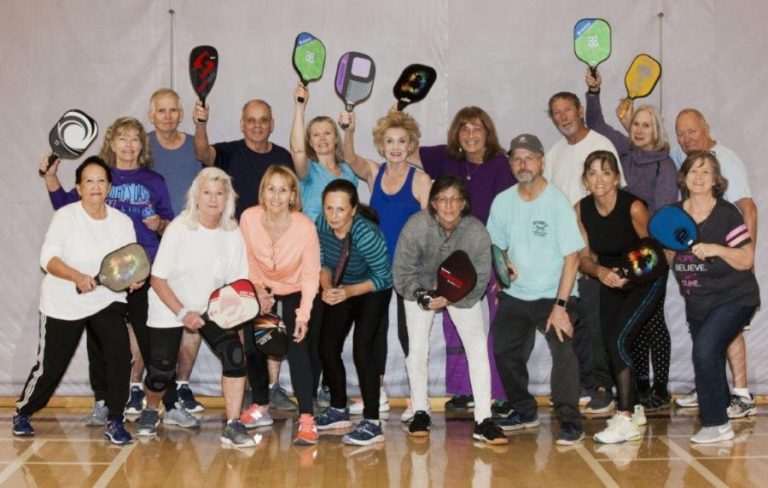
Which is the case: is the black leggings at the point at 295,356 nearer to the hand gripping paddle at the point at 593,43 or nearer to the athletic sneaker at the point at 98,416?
the athletic sneaker at the point at 98,416

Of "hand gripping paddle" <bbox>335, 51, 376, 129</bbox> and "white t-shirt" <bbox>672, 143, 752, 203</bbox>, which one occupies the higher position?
"hand gripping paddle" <bbox>335, 51, 376, 129</bbox>

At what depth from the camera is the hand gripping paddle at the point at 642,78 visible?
7.71 meters

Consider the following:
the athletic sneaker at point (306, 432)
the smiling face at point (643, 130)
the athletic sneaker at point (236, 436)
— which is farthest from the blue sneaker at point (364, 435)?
the smiling face at point (643, 130)

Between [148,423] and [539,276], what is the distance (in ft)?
8.51

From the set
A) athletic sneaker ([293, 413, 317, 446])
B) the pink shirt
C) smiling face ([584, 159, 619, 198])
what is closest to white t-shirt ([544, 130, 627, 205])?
smiling face ([584, 159, 619, 198])

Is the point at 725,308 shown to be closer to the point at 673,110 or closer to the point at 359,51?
the point at 673,110

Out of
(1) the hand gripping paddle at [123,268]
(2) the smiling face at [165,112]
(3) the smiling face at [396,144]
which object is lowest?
(1) the hand gripping paddle at [123,268]

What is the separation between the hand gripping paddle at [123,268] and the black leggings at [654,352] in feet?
10.9

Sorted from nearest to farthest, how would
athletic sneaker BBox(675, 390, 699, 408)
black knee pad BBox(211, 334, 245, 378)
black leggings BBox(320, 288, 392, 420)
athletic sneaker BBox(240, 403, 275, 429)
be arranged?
black knee pad BBox(211, 334, 245, 378) → black leggings BBox(320, 288, 392, 420) → athletic sneaker BBox(240, 403, 275, 429) → athletic sneaker BBox(675, 390, 699, 408)

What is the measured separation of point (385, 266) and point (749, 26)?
3.44 meters

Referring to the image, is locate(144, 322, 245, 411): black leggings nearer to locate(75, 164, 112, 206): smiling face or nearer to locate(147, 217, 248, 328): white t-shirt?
locate(147, 217, 248, 328): white t-shirt

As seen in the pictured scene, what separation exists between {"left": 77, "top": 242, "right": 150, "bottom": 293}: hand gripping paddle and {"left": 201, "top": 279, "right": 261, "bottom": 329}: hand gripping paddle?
18.2 inches

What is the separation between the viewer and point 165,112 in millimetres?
7434

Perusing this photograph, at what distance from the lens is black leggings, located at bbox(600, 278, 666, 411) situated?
→ 6820 mm
